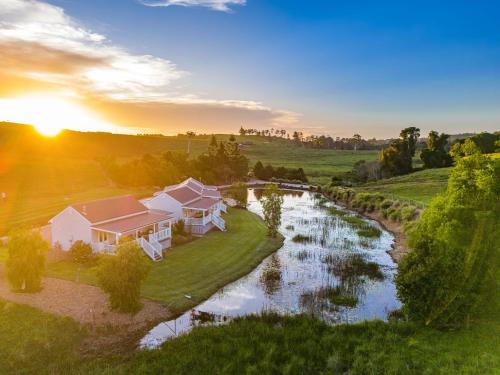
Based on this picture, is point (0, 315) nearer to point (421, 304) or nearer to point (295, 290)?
point (295, 290)

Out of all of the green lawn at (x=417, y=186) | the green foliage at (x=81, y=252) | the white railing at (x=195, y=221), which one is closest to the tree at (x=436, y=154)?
the green lawn at (x=417, y=186)

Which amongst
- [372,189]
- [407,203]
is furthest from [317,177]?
[407,203]

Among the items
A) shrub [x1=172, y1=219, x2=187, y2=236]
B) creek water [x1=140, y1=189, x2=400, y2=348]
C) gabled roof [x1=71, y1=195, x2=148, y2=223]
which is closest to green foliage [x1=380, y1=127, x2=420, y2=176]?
creek water [x1=140, y1=189, x2=400, y2=348]

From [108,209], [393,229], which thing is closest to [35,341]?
[108,209]

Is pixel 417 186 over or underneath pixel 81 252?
over

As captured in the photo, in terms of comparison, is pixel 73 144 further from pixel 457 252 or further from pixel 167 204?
pixel 457 252

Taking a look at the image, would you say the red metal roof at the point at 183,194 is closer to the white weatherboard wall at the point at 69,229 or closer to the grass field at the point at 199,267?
the grass field at the point at 199,267

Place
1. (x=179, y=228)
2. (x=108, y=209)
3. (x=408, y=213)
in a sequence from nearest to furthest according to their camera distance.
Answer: (x=108, y=209) → (x=179, y=228) → (x=408, y=213)
